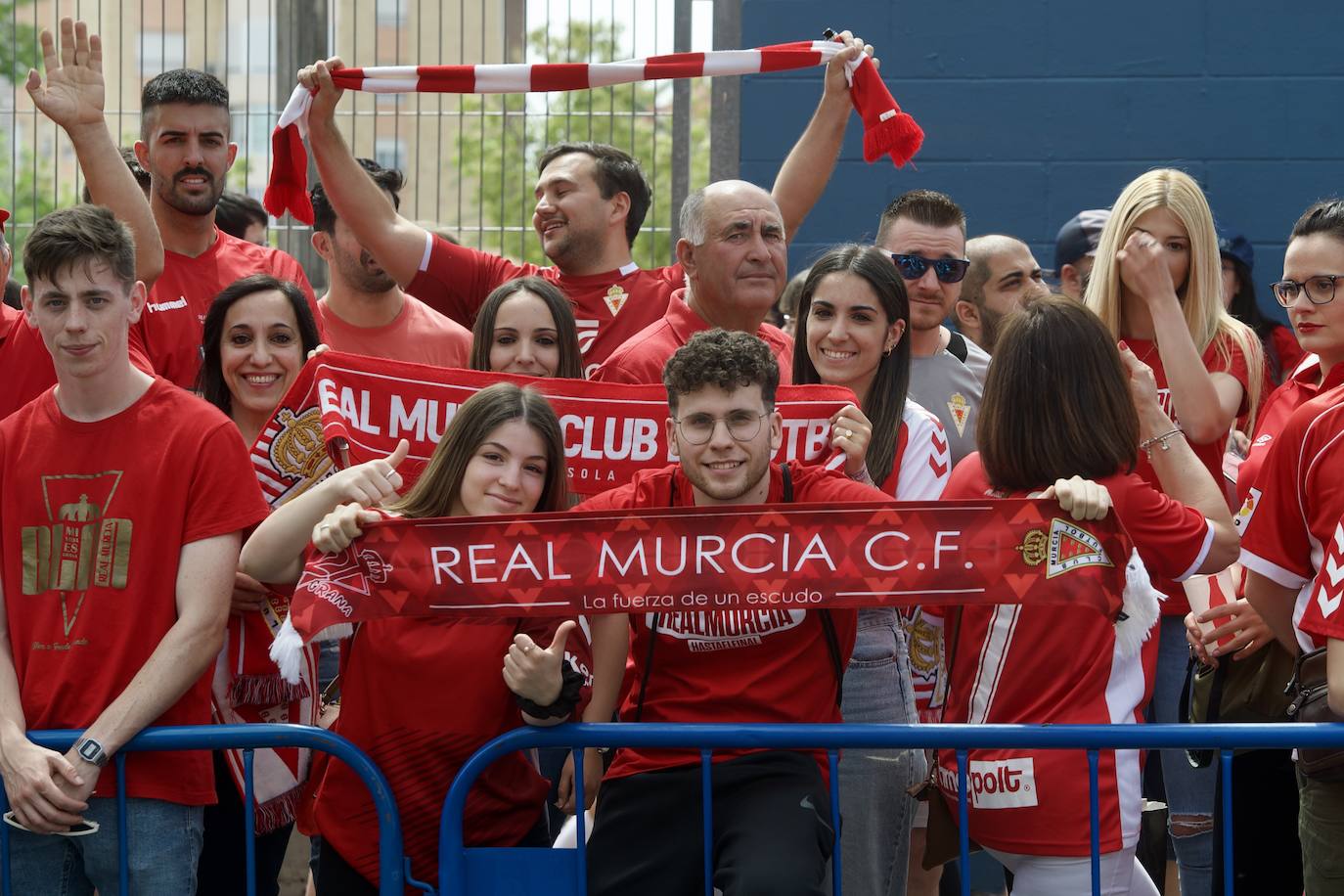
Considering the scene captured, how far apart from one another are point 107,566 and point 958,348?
296 cm

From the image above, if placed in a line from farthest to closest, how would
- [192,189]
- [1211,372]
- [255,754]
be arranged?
1. [192,189]
2. [1211,372]
3. [255,754]

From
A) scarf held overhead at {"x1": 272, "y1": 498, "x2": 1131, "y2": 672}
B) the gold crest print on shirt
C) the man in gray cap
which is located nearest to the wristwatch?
the gold crest print on shirt

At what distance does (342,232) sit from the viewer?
581 cm

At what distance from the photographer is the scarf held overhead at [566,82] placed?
5.42 m

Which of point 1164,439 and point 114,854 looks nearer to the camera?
point 114,854

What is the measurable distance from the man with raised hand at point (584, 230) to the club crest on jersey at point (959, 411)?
2.99 ft

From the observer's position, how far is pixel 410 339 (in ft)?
18.5

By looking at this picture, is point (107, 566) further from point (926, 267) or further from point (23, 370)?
point (926, 267)

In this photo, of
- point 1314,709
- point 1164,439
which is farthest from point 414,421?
point 1314,709

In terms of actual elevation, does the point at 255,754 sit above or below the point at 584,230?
below

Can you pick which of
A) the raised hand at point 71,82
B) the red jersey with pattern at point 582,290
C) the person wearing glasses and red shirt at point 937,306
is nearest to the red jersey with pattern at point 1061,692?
the person wearing glasses and red shirt at point 937,306

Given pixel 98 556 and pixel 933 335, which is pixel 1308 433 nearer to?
pixel 933 335

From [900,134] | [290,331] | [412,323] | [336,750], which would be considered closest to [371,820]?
[336,750]

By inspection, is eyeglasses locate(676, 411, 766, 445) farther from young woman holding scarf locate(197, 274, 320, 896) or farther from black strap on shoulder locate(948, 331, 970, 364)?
black strap on shoulder locate(948, 331, 970, 364)
